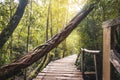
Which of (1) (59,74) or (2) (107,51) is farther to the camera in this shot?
(1) (59,74)

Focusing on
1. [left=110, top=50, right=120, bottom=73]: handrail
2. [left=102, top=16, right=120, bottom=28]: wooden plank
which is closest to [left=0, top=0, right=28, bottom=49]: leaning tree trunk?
[left=102, top=16, right=120, bottom=28]: wooden plank

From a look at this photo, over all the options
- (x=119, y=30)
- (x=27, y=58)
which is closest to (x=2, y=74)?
(x=27, y=58)

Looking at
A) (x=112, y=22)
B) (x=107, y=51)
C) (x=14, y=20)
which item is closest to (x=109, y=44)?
(x=107, y=51)

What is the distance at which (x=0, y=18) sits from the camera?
5.92 metres

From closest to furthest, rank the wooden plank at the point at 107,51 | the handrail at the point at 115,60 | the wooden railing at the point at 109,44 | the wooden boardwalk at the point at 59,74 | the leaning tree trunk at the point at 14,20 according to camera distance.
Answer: the handrail at the point at 115,60, the wooden railing at the point at 109,44, the wooden plank at the point at 107,51, the leaning tree trunk at the point at 14,20, the wooden boardwalk at the point at 59,74

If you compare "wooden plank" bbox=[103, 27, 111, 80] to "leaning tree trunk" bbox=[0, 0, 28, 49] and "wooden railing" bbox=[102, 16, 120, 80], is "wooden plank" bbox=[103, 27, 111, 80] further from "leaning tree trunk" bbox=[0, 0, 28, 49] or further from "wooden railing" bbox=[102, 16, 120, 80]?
"leaning tree trunk" bbox=[0, 0, 28, 49]

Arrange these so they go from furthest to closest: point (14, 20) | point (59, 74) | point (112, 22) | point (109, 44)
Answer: point (59, 74) → point (14, 20) → point (109, 44) → point (112, 22)

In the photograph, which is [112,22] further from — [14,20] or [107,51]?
[14,20]

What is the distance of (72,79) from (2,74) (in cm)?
370

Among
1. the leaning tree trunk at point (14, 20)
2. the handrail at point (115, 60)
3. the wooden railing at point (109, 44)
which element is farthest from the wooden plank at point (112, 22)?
the leaning tree trunk at point (14, 20)

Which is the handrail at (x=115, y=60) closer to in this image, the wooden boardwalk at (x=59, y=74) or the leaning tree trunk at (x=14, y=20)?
the leaning tree trunk at (x=14, y=20)

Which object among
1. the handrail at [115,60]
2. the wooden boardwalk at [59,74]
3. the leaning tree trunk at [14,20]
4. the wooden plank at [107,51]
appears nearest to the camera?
the handrail at [115,60]

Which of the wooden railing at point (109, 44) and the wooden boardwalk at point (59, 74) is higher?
the wooden railing at point (109, 44)

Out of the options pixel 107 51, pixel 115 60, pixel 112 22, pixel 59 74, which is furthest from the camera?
pixel 59 74
